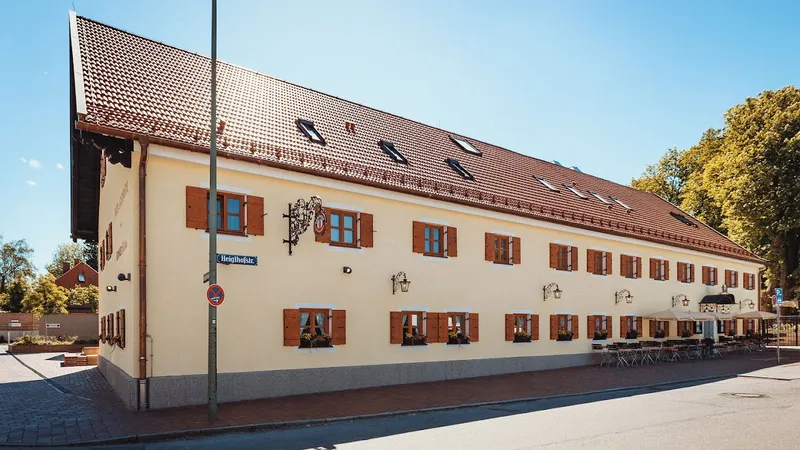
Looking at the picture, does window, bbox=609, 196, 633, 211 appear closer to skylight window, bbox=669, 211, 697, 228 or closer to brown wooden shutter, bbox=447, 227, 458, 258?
skylight window, bbox=669, 211, 697, 228

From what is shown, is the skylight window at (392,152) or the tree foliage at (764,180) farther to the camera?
the tree foliage at (764,180)

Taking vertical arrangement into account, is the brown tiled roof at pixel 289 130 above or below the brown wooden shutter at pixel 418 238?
above

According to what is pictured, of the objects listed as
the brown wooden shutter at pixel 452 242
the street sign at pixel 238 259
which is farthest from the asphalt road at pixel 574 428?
the brown wooden shutter at pixel 452 242

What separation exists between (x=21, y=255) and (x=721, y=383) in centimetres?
8706

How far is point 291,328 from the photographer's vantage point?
50.9 feet

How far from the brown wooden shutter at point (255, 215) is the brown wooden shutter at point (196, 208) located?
1024 mm

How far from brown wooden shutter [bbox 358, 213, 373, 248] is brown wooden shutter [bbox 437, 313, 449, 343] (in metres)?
3.61

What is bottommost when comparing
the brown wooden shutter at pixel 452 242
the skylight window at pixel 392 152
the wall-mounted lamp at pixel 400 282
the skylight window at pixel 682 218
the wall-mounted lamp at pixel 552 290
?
the wall-mounted lamp at pixel 552 290

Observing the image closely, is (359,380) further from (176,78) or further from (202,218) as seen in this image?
(176,78)

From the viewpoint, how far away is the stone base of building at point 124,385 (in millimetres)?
13063

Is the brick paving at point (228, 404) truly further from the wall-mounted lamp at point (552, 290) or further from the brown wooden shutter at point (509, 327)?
the wall-mounted lamp at point (552, 290)

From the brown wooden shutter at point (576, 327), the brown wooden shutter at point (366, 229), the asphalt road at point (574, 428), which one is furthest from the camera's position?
the brown wooden shutter at point (576, 327)

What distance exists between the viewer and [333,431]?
11.4 m

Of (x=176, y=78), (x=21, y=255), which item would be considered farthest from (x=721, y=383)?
→ (x=21, y=255)
